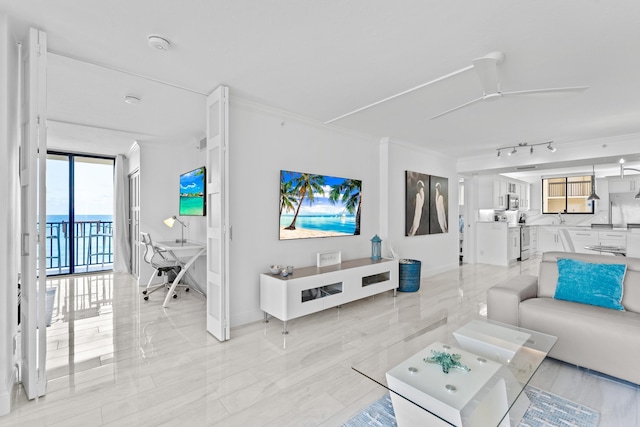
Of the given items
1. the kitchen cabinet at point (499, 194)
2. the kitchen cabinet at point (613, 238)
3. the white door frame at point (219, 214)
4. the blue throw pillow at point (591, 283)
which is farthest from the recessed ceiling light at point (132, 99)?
the kitchen cabinet at point (613, 238)

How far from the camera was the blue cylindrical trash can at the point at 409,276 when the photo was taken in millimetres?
4652

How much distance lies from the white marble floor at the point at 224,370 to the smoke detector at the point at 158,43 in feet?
8.10

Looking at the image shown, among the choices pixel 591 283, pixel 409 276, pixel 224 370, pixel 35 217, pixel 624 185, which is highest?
pixel 624 185

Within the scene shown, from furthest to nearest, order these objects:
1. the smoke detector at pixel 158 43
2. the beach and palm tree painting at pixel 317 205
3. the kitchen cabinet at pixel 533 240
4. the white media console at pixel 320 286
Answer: the kitchen cabinet at pixel 533 240, the beach and palm tree painting at pixel 317 205, the white media console at pixel 320 286, the smoke detector at pixel 158 43

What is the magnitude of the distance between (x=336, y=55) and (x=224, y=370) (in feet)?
8.73

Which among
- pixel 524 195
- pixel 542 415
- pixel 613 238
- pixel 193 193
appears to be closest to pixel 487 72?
pixel 542 415

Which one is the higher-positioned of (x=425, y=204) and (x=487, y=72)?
(x=487, y=72)

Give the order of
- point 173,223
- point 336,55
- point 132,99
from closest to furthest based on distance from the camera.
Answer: point 336,55, point 132,99, point 173,223

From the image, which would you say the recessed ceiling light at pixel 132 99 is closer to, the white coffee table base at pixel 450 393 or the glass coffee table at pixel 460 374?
the glass coffee table at pixel 460 374

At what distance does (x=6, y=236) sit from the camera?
6.29 feet

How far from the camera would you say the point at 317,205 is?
402cm

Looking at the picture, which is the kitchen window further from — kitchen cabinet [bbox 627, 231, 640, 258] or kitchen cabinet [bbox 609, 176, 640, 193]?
kitchen cabinet [bbox 627, 231, 640, 258]

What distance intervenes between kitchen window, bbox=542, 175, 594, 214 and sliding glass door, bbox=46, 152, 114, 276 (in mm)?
11759

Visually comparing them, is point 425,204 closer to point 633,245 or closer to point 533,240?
point 633,245
